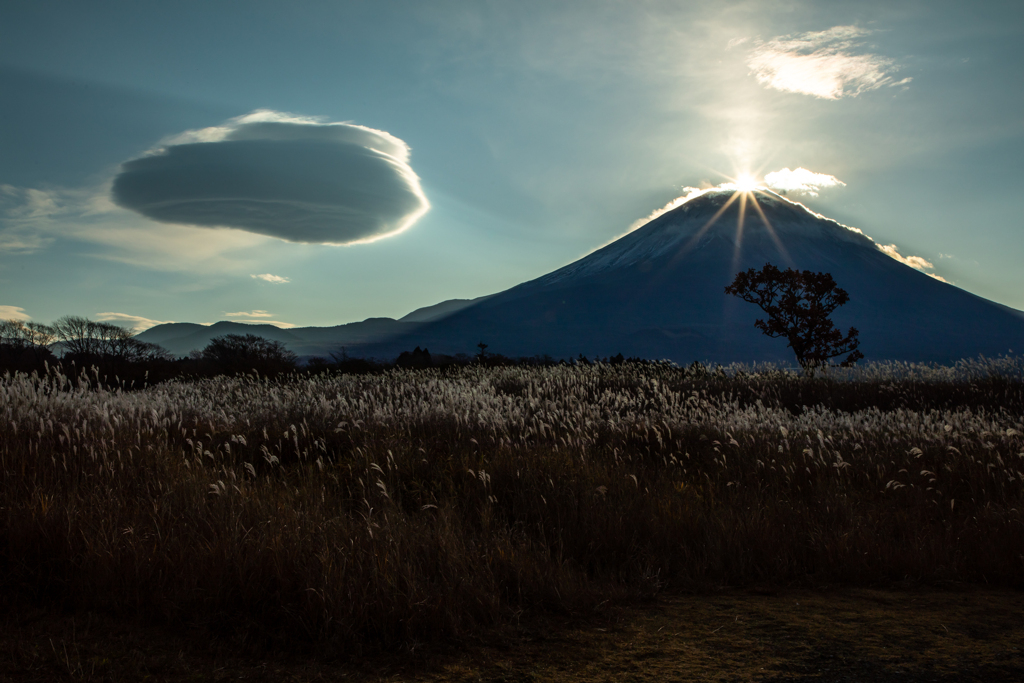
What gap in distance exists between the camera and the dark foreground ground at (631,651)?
2590 mm

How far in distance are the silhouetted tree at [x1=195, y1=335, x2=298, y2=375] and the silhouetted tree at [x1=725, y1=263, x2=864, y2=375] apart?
1877cm

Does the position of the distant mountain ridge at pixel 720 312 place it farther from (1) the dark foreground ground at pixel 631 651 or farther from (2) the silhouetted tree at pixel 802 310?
(1) the dark foreground ground at pixel 631 651

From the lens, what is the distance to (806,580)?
12.6 ft

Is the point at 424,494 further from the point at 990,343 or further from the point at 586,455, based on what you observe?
the point at 990,343

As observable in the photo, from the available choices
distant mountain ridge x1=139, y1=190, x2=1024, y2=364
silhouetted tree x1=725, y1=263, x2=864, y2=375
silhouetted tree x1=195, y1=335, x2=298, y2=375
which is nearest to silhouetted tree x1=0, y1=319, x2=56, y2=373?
silhouetted tree x1=195, y1=335, x2=298, y2=375

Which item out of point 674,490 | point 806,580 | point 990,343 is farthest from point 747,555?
point 990,343

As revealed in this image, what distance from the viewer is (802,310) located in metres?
24.7

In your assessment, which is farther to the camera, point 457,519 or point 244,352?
point 244,352

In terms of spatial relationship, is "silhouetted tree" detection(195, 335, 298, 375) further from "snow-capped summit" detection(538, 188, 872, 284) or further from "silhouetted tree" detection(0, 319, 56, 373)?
"snow-capped summit" detection(538, 188, 872, 284)

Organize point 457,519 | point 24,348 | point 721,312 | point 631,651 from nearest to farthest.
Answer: point 631,651 → point 457,519 → point 24,348 → point 721,312

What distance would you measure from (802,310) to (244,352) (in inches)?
930

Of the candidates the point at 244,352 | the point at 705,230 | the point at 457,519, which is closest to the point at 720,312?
the point at 705,230

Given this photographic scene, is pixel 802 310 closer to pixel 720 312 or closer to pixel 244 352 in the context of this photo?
pixel 244 352

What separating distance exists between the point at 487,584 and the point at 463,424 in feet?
13.9
